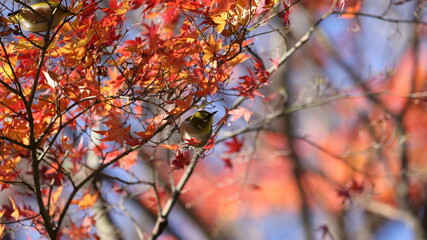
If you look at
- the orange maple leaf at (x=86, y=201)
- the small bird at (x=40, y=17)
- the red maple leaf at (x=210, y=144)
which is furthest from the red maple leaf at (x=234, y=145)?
the small bird at (x=40, y=17)

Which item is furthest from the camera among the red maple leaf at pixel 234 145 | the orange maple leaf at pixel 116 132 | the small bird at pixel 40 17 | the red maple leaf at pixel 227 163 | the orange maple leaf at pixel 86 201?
the red maple leaf at pixel 227 163

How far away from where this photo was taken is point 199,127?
5.07 feet

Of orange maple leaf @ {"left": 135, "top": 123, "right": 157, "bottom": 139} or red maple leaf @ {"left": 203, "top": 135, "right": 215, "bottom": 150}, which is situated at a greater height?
orange maple leaf @ {"left": 135, "top": 123, "right": 157, "bottom": 139}

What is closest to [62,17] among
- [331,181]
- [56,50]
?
[56,50]

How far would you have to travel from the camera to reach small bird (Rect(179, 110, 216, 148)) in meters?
1.54

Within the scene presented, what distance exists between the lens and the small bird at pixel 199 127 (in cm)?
154

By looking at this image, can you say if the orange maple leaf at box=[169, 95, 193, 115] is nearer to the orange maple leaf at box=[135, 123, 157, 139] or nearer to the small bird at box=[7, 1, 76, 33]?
the orange maple leaf at box=[135, 123, 157, 139]

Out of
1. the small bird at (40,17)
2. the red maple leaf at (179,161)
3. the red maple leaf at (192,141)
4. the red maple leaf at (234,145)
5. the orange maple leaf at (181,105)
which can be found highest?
the red maple leaf at (234,145)

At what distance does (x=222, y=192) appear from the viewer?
614 cm

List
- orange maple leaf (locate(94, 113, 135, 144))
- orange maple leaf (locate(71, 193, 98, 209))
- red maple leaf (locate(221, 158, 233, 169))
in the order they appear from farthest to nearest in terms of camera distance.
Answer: red maple leaf (locate(221, 158, 233, 169)) → orange maple leaf (locate(71, 193, 98, 209)) → orange maple leaf (locate(94, 113, 135, 144))

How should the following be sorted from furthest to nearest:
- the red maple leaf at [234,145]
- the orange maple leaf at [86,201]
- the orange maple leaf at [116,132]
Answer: the red maple leaf at [234,145]
the orange maple leaf at [86,201]
the orange maple leaf at [116,132]

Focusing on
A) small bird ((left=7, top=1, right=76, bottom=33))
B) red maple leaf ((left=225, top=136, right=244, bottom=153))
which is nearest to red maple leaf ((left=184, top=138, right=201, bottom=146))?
small bird ((left=7, top=1, right=76, bottom=33))

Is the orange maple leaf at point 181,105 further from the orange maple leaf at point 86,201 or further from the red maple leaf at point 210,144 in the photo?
the orange maple leaf at point 86,201

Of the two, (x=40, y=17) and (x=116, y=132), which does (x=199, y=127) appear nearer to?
(x=116, y=132)
